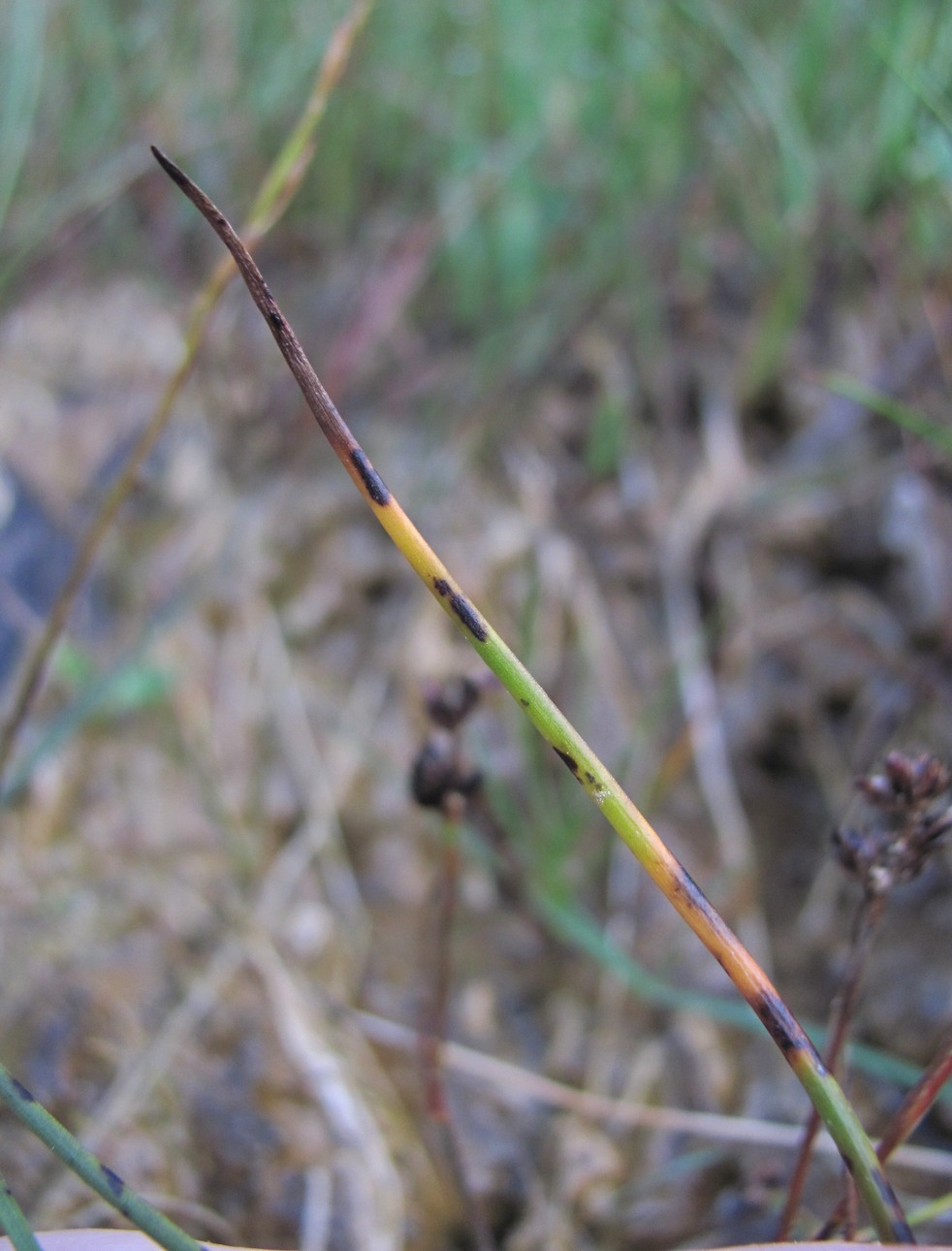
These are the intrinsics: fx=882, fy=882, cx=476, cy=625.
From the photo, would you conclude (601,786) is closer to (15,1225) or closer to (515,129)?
(15,1225)

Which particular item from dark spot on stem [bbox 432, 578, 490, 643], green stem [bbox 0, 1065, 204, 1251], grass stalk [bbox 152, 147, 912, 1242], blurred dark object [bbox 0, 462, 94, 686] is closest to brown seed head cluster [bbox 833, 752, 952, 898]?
grass stalk [bbox 152, 147, 912, 1242]

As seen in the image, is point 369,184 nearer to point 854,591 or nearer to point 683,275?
point 683,275

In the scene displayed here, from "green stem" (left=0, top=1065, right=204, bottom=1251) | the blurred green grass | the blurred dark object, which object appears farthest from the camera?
the blurred green grass

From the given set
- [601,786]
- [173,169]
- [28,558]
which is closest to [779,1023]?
[601,786]

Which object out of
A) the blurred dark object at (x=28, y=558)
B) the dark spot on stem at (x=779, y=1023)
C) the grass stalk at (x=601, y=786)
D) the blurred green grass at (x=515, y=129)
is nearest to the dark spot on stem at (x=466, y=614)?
Answer: the grass stalk at (x=601, y=786)

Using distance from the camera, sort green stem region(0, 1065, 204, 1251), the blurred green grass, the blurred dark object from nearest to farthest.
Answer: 1. green stem region(0, 1065, 204, 1251)
2. the blurred dark object
3. the blurred green grass

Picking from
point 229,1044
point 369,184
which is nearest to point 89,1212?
point 229,1044

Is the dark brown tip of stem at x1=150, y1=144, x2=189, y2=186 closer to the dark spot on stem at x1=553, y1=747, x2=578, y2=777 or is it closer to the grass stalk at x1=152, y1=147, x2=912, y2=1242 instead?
the grass stalk at x1=152, y1=147, x2=912, y2=1242

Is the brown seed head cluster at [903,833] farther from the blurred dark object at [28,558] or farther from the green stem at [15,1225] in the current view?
Answer: the blurred dark object at [28,558]
